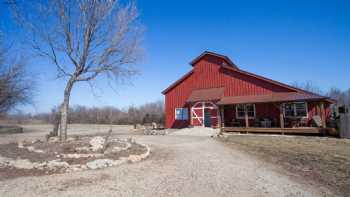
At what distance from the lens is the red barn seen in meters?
16.7

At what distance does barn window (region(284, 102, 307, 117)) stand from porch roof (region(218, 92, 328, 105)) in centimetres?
145

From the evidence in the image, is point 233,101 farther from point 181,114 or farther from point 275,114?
point 181,114

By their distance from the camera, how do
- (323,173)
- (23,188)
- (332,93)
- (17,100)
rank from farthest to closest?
(332,93) → (17,100) → (323,173) → (23,188)

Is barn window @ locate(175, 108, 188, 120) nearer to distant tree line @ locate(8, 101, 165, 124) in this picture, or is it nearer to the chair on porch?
the chair on porch

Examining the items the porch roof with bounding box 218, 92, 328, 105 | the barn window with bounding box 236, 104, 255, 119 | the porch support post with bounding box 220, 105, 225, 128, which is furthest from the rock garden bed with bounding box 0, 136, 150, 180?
the barn window with bounding box 236, 104, 255, 119

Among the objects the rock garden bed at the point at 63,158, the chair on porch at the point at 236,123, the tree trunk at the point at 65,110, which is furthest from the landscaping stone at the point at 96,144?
the chair on porch at the point at 236,123

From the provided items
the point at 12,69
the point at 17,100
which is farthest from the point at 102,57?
the point at 17,100

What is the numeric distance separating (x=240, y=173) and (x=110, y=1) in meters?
10.7

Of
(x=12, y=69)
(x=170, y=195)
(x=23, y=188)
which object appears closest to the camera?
(x=170, y=195)

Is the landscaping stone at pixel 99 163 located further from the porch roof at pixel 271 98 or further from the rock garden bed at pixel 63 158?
the porch roof at pixel 271 98

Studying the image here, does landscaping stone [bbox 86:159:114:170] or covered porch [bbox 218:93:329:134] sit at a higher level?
covered porch [bbox 218:93:329:134]

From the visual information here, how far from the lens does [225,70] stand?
20.8 metres

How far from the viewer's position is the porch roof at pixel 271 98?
49.3ft

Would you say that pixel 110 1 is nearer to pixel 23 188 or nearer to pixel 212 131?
pixel 23 188
